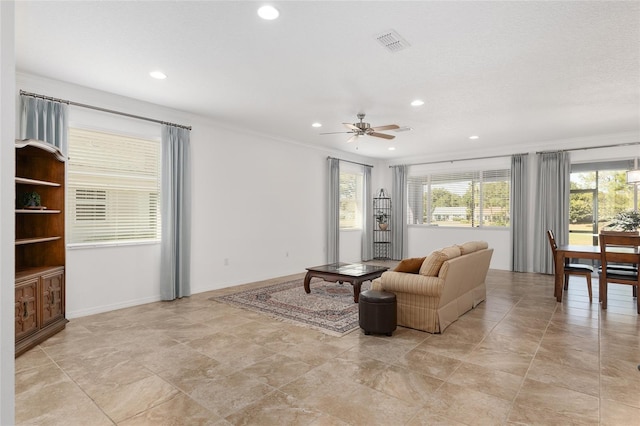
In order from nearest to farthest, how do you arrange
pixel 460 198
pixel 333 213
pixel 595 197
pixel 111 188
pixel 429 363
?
1. pixel 429 363
2. pixel 111 188
3. pixel 595 197
4. pixel 333 213
5. pixel 460 198

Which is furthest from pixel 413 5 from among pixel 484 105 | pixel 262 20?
pixel 484 105

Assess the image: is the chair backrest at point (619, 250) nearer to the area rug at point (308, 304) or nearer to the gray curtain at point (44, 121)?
the area rug at point (308, 304)

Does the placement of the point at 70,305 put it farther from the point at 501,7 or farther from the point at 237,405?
the point at 501,7

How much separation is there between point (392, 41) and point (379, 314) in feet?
8.69

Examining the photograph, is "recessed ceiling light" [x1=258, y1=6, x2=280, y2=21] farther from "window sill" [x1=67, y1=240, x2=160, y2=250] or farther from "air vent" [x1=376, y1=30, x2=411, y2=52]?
"window sill" [x1=67, y1=240, x2=160, y2=250]

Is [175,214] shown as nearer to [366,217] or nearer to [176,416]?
[176,416]

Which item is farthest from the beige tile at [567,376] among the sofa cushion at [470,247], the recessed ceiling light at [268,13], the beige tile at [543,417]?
the recessed ceiling light at [268,13]

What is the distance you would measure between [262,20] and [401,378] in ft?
10.1

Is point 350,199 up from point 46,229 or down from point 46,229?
up

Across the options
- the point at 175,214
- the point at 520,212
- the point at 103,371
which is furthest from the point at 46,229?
the point at 520,212

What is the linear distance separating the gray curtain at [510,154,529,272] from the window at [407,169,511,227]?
1.13 feet

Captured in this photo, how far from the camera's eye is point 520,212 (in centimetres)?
773

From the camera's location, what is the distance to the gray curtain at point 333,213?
27.1 ft

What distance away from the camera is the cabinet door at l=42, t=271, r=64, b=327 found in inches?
143
